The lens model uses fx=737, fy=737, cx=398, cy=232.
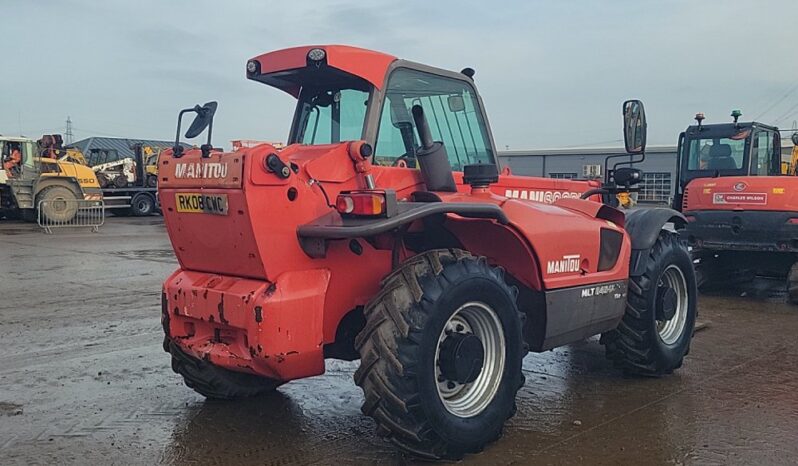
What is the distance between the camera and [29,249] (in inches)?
608

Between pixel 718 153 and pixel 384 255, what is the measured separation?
9189 mm

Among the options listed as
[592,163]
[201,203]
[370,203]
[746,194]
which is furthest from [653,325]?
[592,163]

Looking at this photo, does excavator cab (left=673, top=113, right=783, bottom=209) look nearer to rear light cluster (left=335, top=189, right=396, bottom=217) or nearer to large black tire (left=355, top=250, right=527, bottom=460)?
large black tire (left=355, top=250, right=527, bottom=460)

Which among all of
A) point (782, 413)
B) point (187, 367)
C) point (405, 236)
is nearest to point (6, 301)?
point (187, 367)

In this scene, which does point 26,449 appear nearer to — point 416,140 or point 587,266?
point 416,140

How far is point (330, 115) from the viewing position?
4.79m

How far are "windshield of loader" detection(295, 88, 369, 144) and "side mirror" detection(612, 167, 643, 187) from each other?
7.57ft

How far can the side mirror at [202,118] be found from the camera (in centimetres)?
414

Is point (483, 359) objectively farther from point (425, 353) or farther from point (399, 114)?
point (399, 114)

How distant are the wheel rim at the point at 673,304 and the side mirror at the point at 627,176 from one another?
75 centimetres

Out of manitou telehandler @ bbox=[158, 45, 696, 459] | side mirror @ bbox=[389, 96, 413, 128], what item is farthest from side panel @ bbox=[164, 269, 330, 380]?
side mirror @ bbox=[389, 96, 413, 128]

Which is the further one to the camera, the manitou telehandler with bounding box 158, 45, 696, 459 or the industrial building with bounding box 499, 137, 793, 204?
the industrial building with bounding box 499, 137, 793, 204

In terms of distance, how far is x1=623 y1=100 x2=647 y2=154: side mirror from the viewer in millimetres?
5020

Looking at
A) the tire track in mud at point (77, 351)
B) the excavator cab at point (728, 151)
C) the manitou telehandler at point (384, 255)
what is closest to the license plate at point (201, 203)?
the manitou telehandler at point (384, 255)
